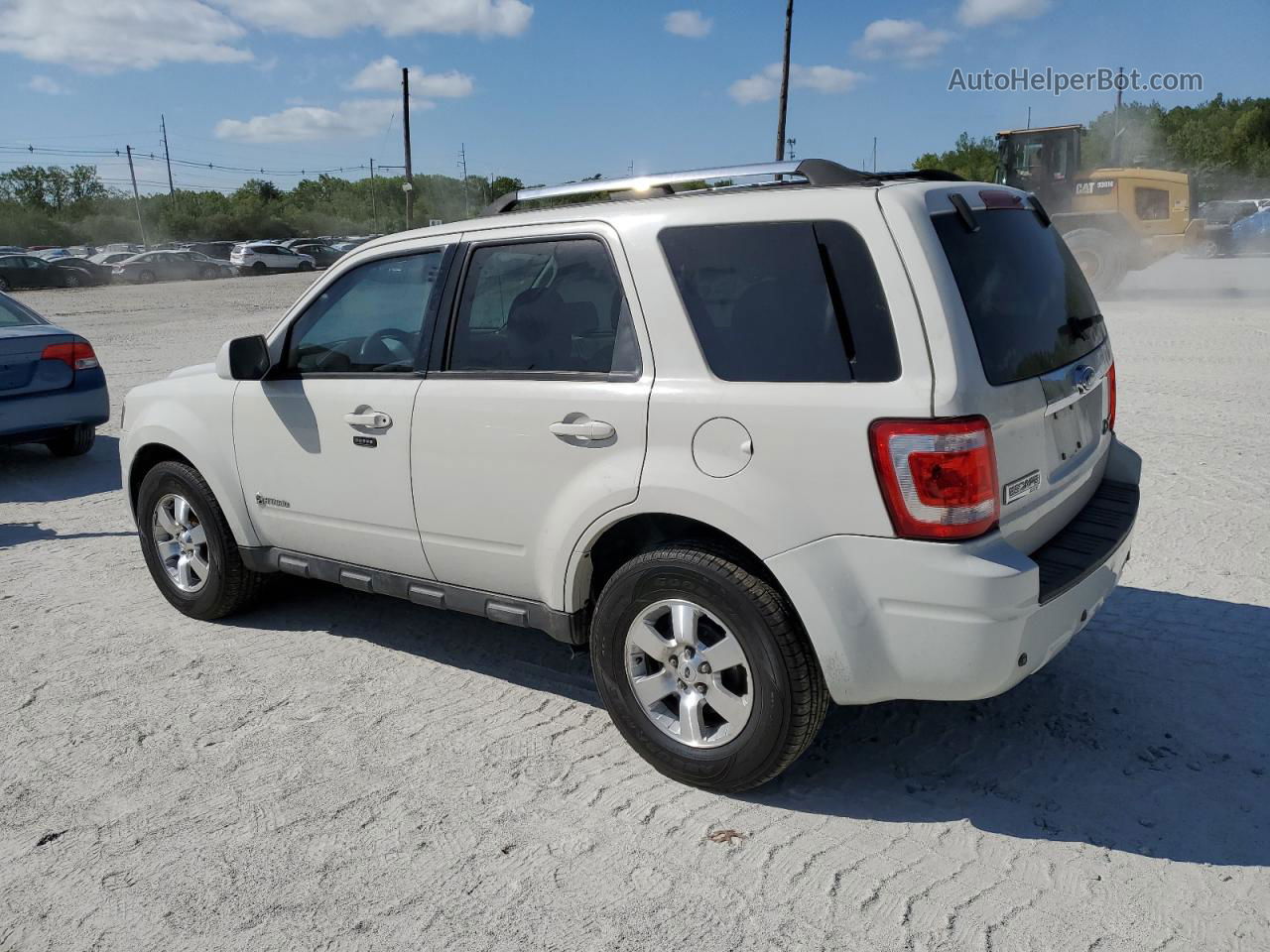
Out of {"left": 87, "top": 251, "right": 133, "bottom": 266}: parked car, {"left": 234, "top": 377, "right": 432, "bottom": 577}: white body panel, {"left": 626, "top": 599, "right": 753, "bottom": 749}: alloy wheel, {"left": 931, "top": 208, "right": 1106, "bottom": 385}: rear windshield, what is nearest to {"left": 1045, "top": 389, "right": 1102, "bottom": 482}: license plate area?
{"left": 931, "top": 208, "right": 1106, "bottom": 385}: rear windshield

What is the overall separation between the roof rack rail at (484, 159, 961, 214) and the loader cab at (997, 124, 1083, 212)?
17613 mm

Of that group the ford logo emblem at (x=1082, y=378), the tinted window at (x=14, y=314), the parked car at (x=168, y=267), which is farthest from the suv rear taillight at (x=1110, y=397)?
the parked car at (x=168, y=267)

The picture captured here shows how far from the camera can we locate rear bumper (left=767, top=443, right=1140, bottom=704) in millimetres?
2885

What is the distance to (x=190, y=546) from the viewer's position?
16.7 feet

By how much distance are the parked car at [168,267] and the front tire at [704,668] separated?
4437 cm

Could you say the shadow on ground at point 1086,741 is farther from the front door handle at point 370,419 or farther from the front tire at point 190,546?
the front door handle at point 370,419

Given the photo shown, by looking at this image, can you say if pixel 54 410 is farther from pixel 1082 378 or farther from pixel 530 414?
pixel 1082 378

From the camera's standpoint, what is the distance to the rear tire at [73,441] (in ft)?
29.1

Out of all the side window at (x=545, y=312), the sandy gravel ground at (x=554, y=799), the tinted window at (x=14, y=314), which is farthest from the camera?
the tinted window at (x=14, y=314)

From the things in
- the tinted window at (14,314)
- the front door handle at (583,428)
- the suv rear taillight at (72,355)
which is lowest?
the suv rear taillight at (72,355)

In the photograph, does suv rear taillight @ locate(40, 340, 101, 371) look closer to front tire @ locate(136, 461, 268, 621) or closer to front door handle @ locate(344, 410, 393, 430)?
front tire @ locate(136, 461, 268, 621)

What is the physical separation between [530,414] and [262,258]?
151 feet

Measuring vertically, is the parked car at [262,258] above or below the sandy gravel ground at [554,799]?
above

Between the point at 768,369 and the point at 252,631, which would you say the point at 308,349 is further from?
the point at 768,369
